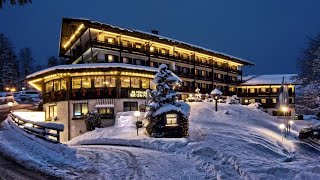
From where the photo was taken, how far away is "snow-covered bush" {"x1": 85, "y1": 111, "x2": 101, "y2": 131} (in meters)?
33.1

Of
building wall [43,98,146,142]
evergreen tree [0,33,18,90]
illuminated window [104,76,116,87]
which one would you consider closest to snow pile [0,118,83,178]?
building wall [43,98,146,142]

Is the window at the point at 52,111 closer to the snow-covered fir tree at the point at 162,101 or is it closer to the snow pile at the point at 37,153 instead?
the snow-covered fir tree at the point at 162,101

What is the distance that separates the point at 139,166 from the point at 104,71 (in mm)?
22012

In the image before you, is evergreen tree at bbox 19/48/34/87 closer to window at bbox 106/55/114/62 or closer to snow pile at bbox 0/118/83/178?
window at bbox 106/55/114/62

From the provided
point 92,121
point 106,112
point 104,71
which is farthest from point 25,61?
point 92,121

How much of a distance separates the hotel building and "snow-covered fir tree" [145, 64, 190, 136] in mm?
10310

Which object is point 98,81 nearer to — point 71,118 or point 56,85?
point 71,118

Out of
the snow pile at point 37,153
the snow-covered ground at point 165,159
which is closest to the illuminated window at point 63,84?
the snow-covered ground at point 165,159

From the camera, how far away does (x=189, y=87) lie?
55375 mm

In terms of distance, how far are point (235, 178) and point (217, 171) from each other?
117cm

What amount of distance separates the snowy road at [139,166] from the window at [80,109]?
17654 millimetres

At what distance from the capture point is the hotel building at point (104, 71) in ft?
119

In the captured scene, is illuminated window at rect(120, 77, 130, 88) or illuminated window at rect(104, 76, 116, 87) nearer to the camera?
illuminated window at rect(104, 76, 116, 87)

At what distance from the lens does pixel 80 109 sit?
36.7m
